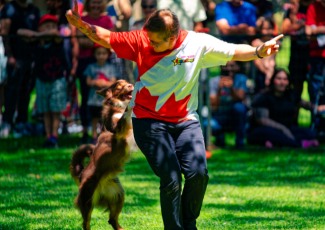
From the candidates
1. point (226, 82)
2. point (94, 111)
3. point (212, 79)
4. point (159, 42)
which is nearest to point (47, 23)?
point (94, 111)

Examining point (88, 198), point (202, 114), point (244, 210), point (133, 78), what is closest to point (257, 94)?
point (202, 114)

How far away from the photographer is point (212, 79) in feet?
28.0

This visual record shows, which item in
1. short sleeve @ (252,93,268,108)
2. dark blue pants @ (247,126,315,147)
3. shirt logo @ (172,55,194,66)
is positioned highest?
shirt logo @ (172,55,194,66)

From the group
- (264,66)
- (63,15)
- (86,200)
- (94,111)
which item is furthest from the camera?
(63,15)

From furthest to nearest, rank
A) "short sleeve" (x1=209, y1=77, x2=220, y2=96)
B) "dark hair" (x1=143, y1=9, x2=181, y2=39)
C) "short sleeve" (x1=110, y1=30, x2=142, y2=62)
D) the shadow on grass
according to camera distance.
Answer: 1. "short sleeve" (x1=209, y1=77, x2=220, y2=96)
2. the shadow on grass
3. "short sleeve" (x1=110, y1=30, x2=142, y2=62)
4. "dark hair" (x1=143, y1=9, x2=181, y2=39)

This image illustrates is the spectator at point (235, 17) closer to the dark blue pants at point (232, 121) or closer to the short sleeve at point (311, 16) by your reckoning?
the short sleeve at point (311, 16)

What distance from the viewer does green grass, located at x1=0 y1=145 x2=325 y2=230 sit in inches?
189

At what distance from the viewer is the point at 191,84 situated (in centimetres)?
382

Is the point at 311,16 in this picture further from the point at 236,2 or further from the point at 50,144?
the point at 50,144

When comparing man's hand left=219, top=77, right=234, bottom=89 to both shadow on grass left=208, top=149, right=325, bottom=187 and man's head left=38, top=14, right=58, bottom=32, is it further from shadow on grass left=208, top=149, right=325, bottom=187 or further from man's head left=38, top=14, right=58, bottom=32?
man's head left=38, top=14, right=58, bottom=32

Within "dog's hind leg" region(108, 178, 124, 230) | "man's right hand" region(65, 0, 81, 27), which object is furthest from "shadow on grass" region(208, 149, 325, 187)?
"man's right hand" region(65, 0, 81, 27)

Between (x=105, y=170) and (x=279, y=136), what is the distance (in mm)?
4613

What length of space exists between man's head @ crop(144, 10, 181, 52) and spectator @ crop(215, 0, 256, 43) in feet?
16.0

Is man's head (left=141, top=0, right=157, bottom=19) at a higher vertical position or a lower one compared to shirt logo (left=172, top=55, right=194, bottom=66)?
higher
